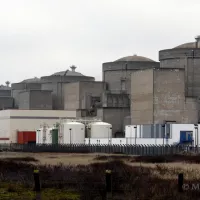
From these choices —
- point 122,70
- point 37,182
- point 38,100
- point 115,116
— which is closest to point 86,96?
point 122,70

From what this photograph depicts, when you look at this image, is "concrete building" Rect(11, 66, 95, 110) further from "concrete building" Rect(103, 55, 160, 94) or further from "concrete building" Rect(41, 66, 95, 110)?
"concrete building" Rect(103, 55, 160, 94)

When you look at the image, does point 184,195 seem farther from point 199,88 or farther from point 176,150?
point 199,88

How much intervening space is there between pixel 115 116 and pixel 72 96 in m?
16.7

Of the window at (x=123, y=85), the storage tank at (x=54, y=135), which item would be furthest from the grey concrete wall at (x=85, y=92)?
the storage tank at (x=54, y=135)

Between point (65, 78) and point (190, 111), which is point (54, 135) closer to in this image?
point (190, 111)

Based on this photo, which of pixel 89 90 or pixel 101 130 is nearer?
pixel 101 130

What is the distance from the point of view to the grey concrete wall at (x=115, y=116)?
107000 mm

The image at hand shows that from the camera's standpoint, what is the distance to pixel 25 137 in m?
117

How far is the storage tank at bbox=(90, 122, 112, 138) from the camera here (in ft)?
327

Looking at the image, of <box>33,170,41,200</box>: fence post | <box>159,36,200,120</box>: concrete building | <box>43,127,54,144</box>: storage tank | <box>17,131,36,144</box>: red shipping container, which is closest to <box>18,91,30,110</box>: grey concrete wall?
<box>17,131,36,144</box>: red shipping container

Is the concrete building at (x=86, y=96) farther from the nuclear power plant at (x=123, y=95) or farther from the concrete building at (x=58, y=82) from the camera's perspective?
the concrete building at (x=58, y=82)

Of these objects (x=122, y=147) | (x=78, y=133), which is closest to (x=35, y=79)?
(x=78, y=133)

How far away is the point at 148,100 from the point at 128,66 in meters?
22.7

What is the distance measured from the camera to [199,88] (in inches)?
3981
